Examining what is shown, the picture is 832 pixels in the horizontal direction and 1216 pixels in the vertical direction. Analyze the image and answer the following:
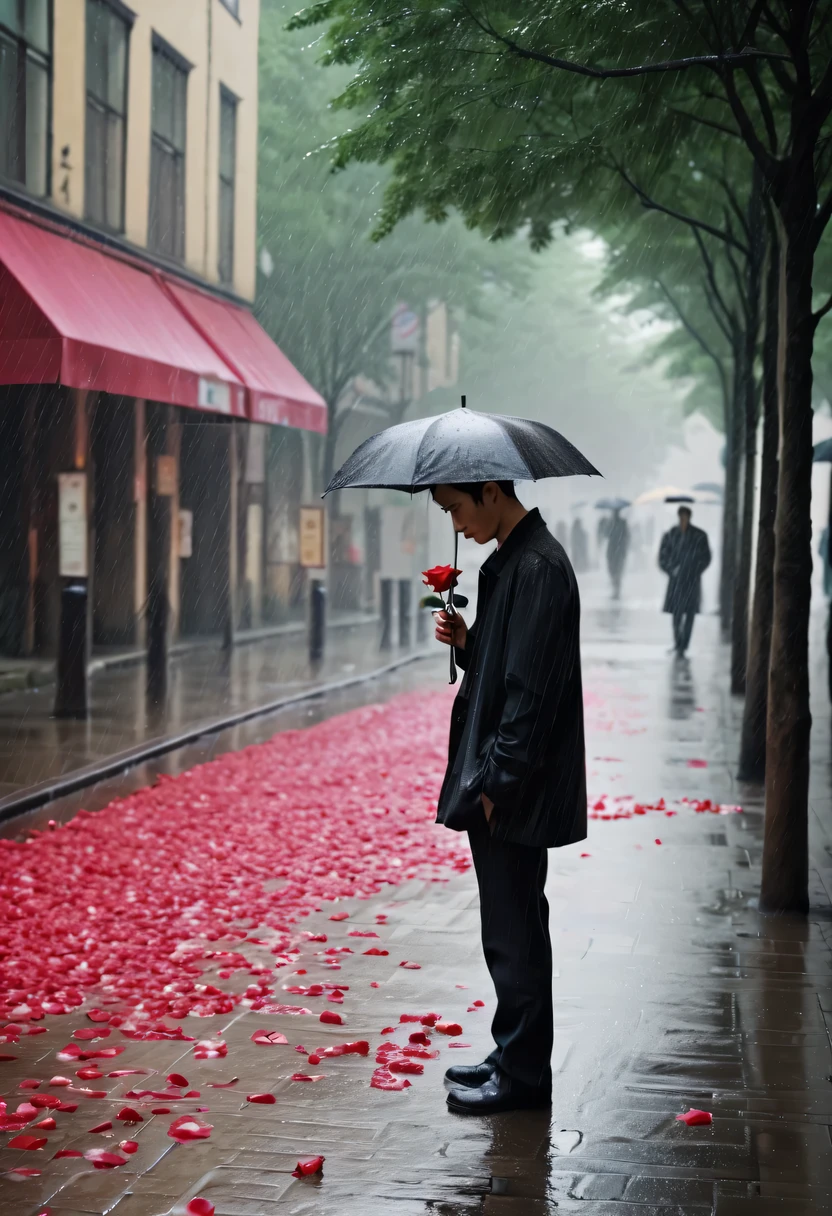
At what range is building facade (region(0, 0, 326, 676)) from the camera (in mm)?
15172

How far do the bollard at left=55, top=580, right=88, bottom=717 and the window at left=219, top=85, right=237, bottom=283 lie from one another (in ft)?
35.5

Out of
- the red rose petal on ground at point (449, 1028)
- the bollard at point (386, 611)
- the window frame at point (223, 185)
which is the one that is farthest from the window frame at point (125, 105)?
the red rose petal on ground at point (449, 1028)

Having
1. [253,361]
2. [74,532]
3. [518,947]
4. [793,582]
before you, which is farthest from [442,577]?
[253,361]

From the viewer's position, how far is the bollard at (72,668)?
43.8 ft

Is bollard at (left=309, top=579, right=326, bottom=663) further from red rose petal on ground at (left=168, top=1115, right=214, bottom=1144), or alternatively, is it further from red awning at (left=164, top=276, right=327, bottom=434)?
red rose petal on ground at (left=168, top=1115, right=214, bottom=1144)

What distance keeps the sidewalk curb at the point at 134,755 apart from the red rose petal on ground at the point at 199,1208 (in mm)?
5567

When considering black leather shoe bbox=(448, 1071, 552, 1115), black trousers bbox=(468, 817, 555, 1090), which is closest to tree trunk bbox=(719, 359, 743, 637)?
black trousers bbox=(468, 817, 555, 1090)

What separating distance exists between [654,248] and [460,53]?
27.2 feet

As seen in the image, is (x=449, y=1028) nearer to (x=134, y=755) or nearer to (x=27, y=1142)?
(x=27, y=1142)

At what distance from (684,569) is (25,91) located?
34.9 ft

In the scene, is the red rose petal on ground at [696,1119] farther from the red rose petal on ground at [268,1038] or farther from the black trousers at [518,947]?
the red rose petal on ground at [268,1038]

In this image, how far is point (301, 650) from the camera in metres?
22.1

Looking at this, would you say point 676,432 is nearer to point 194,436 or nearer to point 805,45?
point 194,436

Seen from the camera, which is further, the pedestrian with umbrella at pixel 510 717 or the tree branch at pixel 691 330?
the tree branch at pixel 691 330
